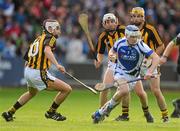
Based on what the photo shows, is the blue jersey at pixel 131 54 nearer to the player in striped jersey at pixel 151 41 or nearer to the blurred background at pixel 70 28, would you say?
the player in striped jersey at pixel 151 41

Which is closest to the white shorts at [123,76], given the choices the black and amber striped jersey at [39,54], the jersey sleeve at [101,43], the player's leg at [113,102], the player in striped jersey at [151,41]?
the player's leg at [113,102]

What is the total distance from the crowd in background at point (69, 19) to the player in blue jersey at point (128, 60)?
429 inches

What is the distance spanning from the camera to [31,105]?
1906 centimetres

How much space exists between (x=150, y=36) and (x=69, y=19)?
11499 mm

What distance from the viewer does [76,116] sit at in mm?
15867

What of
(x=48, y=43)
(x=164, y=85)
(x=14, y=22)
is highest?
(x=48, y=43)

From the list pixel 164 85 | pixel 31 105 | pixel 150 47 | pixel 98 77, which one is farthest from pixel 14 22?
pixel 150 47

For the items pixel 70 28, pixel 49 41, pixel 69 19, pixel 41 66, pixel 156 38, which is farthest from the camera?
pixel 69 19

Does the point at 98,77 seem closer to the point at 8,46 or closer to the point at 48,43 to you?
the point at 8,46

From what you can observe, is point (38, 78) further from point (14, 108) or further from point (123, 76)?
point (123, 76)

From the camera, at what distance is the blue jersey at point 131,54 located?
13300mm

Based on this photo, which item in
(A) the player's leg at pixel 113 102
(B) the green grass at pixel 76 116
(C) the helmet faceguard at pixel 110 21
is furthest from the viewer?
(C) the helmet faceguard at pixel 110 21

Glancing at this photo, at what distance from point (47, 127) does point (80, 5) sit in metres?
14.0

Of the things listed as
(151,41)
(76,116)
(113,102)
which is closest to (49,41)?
(113,102)
